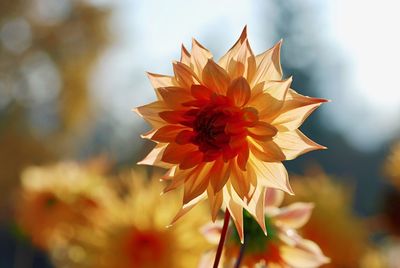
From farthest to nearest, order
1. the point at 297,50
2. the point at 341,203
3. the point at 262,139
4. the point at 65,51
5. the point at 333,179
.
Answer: the point at 297,50 < the point at 65,51 < the point at 333,179 < the point at 341,203 < the point at 262,139

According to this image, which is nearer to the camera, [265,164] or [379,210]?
[265,164]

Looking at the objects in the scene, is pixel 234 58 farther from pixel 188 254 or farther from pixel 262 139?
pixel 188 254

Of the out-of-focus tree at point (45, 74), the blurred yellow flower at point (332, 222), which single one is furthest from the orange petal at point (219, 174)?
the out-of-focus tree at point (45, 74)

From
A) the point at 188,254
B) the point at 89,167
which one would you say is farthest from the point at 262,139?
the point at 89,167

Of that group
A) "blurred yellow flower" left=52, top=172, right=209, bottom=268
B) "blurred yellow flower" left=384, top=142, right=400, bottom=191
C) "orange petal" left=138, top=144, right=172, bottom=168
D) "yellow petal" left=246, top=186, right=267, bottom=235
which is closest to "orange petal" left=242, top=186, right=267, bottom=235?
"yellow petal" left=246, top=186, right=267, bottom=235

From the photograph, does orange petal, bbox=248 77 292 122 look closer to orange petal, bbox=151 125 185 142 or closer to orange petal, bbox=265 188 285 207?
orange petal, bbox=151 125 185 142

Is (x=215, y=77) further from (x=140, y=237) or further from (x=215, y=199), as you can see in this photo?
(x=140, y=237)
